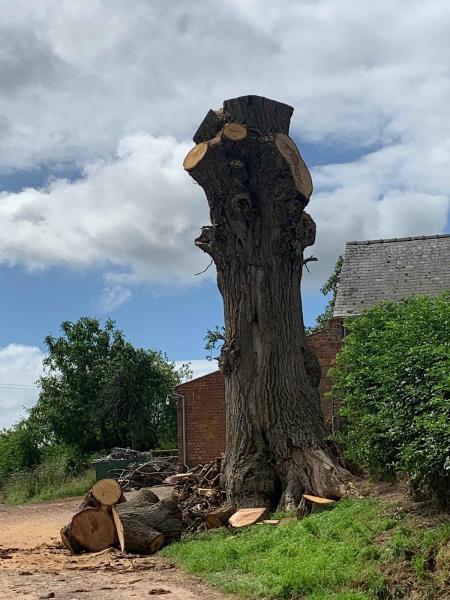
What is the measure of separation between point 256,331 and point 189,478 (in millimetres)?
3945

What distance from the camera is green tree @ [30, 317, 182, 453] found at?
3142 cm

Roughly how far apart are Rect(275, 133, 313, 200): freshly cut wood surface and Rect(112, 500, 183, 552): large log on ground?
5842 millimetres

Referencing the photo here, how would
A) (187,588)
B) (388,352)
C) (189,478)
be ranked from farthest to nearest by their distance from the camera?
(189,478), (388,352), (187,588)

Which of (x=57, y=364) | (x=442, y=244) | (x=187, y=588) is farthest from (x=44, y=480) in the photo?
(x=187, y=588)

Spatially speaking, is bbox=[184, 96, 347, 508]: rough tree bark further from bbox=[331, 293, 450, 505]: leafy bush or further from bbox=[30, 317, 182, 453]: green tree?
bbox=[30, 317, 182, 453]: green tree

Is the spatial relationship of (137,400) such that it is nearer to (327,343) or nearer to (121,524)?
(327,343)

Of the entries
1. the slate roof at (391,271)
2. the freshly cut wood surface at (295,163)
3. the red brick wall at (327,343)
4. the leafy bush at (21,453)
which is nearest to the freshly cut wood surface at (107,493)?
the freshly cut wood surface at (295,163)

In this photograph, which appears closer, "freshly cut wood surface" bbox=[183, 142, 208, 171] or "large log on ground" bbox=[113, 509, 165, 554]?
"large log on ground" bbox=[113, 509, 165, 554]

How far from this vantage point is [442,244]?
21359 mm

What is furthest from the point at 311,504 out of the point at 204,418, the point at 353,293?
the point at 204,418

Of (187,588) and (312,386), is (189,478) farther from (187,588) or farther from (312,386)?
(187,588)

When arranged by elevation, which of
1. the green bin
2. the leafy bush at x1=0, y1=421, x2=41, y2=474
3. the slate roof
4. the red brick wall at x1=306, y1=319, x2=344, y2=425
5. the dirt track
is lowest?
the dirt track

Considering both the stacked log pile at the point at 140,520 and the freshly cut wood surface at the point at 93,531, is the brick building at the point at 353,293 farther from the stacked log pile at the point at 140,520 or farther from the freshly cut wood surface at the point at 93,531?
the freshly cut wood surface at the point at 93,531

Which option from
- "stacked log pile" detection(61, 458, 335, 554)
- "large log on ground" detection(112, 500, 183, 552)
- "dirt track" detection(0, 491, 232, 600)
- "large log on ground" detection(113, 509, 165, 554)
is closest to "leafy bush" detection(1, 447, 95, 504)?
"dirt track" detection(0, 491, 232, 600)
